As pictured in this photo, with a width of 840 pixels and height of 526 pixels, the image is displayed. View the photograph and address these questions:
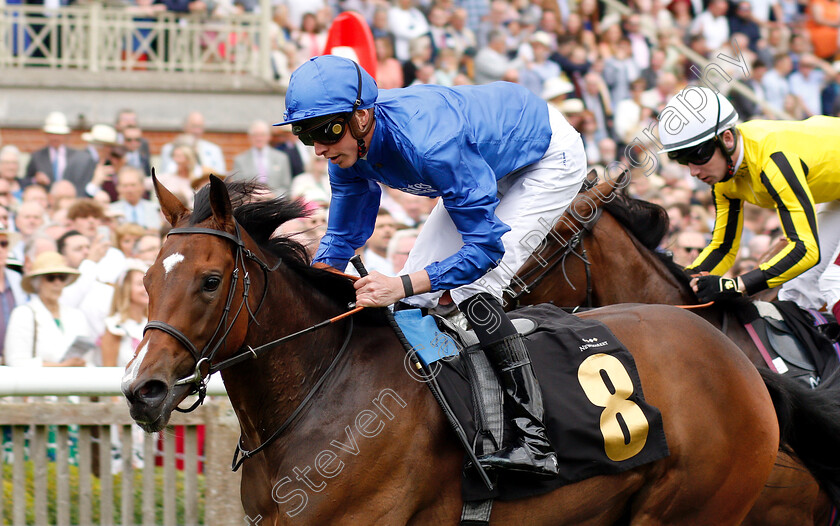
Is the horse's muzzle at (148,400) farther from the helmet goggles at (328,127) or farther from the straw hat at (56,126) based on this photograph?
the straw hat at (56,126)

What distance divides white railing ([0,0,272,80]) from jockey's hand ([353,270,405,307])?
7.94m

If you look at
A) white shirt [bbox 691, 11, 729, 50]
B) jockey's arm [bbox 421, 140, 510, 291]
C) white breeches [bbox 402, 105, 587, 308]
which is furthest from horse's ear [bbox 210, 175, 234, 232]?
white shirt [bbox 691, 11, 729, 50]

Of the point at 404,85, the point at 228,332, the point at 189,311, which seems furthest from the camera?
the point at 404,85

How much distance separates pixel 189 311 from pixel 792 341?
2928 millimetres

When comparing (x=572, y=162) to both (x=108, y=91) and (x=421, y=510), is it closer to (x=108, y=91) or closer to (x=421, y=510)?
(x=421, y=510)

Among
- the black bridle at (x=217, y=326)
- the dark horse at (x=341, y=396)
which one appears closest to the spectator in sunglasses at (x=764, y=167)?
the dark horse at (x=341, y=396)

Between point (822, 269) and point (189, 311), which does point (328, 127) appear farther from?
point (822, 269)

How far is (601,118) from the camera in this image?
35.1 ft

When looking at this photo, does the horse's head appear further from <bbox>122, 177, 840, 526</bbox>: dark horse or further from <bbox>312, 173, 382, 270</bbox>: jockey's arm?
<bbox>312, 173, 382, 270</bbox>: jockey's arm

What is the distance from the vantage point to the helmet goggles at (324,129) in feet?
10.1

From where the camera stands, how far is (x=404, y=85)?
988 cm

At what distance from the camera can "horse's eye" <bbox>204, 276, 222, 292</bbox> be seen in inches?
114

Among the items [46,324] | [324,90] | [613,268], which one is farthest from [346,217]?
[46,324]

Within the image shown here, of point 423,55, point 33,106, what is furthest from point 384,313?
point 33,106
